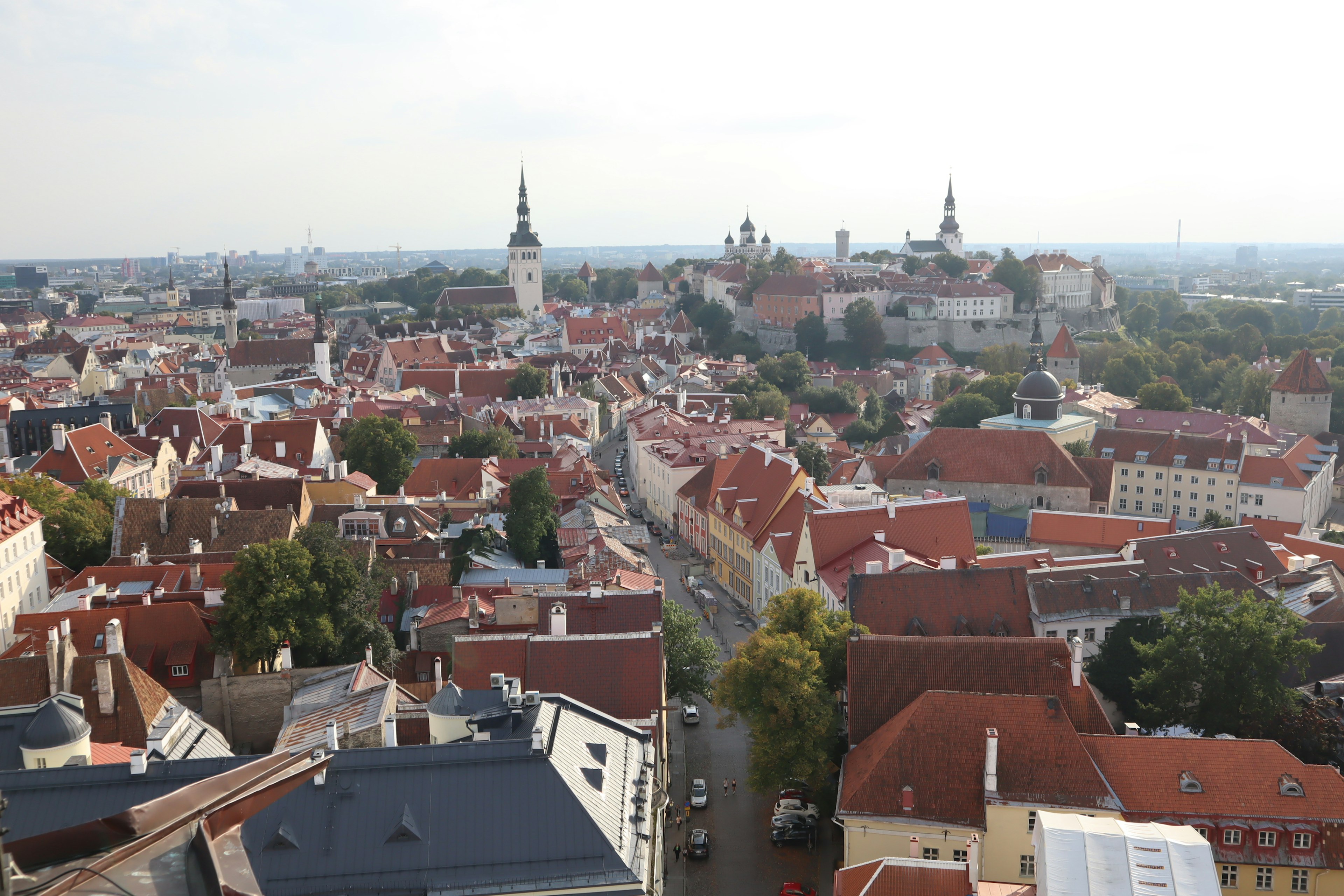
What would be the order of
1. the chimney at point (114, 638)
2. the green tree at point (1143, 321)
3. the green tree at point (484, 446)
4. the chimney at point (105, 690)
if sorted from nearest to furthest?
the chimney at point (105, 690) → the chimney at point (114, 638) → the green tree at point (484, 446) → the green tree at point (1143, 321)

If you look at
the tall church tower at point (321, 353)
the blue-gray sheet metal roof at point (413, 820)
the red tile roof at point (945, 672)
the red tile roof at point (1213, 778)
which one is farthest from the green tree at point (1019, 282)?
the blue-gray sheet metal roof at point (413, 820)

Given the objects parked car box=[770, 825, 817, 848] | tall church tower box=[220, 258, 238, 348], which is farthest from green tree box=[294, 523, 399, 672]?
tall church tower box=[220, 258, 238, 348]

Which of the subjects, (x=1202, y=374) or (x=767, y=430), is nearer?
(x=767, y=430)

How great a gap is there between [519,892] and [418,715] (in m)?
7.42

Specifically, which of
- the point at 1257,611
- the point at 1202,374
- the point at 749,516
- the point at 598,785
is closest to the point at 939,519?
the point at 749,516

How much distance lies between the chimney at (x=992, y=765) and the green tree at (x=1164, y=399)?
60.7 metres

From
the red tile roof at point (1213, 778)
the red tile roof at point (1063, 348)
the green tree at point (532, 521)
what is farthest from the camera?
the red tile roof at point (1063, 348)

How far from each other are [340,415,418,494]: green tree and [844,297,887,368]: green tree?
2322 inches

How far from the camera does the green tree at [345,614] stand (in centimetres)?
2656

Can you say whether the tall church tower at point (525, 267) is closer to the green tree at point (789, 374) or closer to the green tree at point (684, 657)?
the green tree at point (789, 374)

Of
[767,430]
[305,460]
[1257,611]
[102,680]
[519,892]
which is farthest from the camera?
[767,430]

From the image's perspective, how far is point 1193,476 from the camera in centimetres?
5625

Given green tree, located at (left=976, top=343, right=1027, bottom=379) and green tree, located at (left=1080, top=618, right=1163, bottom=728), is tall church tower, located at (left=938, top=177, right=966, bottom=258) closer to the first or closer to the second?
green tree, located at (left=976, top=343, right=1027, bottom=379)

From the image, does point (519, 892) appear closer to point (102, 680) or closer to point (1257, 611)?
point (102, 680)
